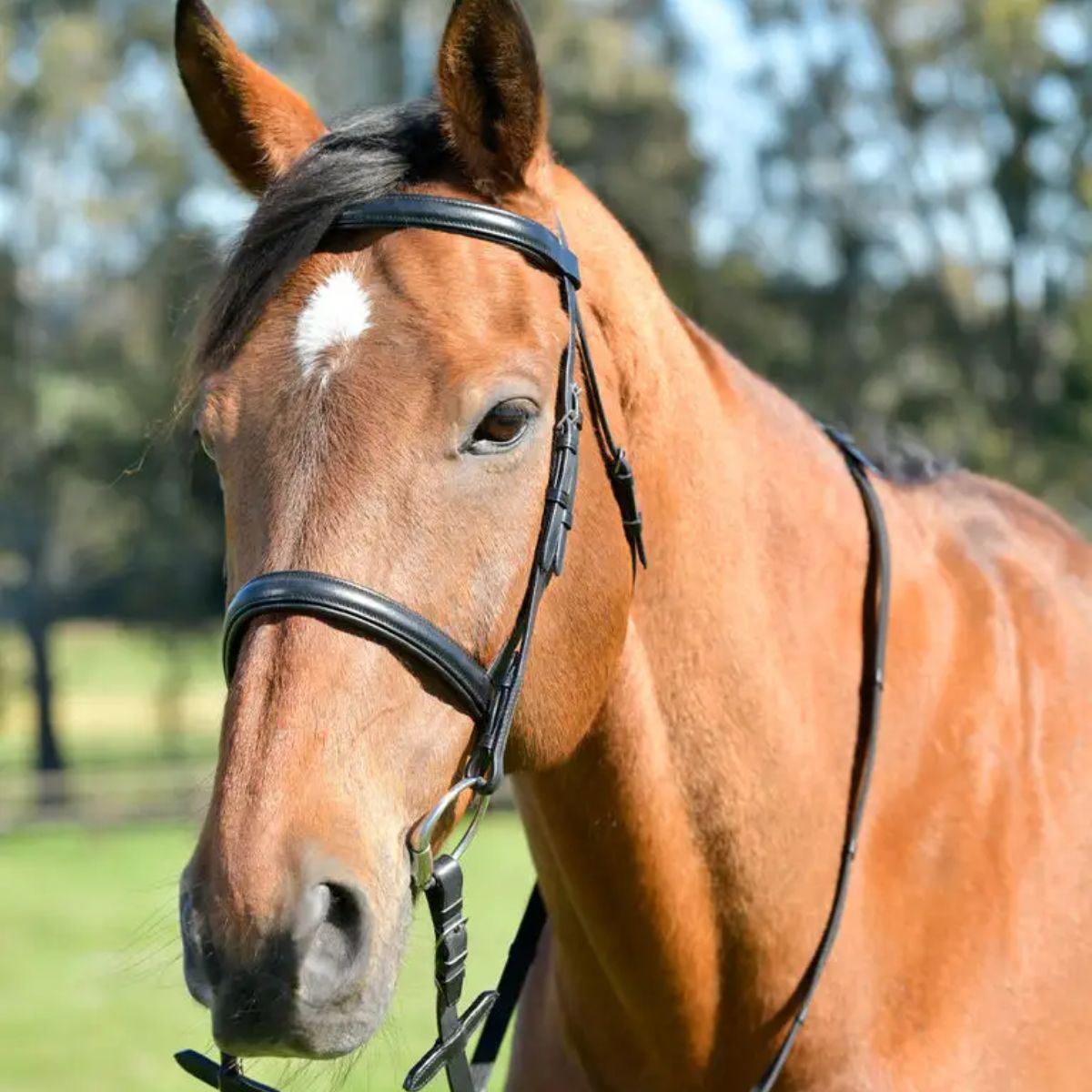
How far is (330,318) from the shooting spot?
224 cm

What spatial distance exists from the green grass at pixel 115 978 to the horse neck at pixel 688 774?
1.40 ft

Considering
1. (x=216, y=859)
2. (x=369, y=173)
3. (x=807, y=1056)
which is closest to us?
(x=216, y=859)

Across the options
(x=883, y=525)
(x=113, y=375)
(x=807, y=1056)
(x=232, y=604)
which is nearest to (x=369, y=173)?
(x=232, y=604)

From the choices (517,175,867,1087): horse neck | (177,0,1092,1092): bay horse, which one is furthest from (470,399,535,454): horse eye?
(517,175,867,1087): horse neck

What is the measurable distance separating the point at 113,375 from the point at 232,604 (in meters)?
24.9

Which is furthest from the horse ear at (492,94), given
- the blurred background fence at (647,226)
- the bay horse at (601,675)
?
the blurred background fence at (647,226)

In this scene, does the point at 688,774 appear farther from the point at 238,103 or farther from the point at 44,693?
the point at 44,693

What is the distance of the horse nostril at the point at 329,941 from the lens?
1.91m

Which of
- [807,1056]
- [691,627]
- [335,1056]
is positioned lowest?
[807,1056]

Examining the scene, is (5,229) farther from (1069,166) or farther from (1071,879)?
(1071,879)

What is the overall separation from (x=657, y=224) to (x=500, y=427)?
73.9 ft

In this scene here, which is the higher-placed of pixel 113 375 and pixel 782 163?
pixel 782 163

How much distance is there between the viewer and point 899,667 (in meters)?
2.92

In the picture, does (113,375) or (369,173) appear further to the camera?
(113,375)
